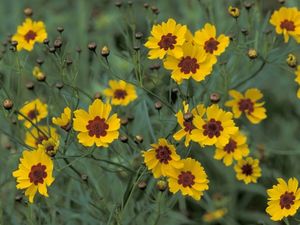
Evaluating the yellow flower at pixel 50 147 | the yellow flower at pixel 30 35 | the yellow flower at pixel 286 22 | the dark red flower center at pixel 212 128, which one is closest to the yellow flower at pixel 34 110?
the yellow flower at pixel 30 35

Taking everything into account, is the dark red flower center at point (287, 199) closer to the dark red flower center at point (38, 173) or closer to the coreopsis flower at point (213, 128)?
the coreopsis flower at point (213, 128)

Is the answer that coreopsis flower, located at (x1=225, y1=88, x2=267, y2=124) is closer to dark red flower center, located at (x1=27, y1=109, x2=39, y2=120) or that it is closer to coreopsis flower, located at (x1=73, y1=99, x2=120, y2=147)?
coreopsis flower, located at (x1=73, y1=99, x2=120, y2=147)

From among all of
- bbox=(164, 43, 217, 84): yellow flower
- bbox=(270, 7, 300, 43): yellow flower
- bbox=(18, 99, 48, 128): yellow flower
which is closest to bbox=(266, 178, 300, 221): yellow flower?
bbox=(164, 43, 217, 84): yellow flower

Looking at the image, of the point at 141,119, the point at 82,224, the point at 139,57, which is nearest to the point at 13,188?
the point at 82,224

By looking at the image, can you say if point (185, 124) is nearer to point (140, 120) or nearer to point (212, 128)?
point (212, 128)

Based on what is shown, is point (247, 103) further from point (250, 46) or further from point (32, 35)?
point (32, 35)

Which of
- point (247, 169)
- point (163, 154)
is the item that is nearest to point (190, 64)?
point (163, 154)

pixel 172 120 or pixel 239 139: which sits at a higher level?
pixel 172 120
